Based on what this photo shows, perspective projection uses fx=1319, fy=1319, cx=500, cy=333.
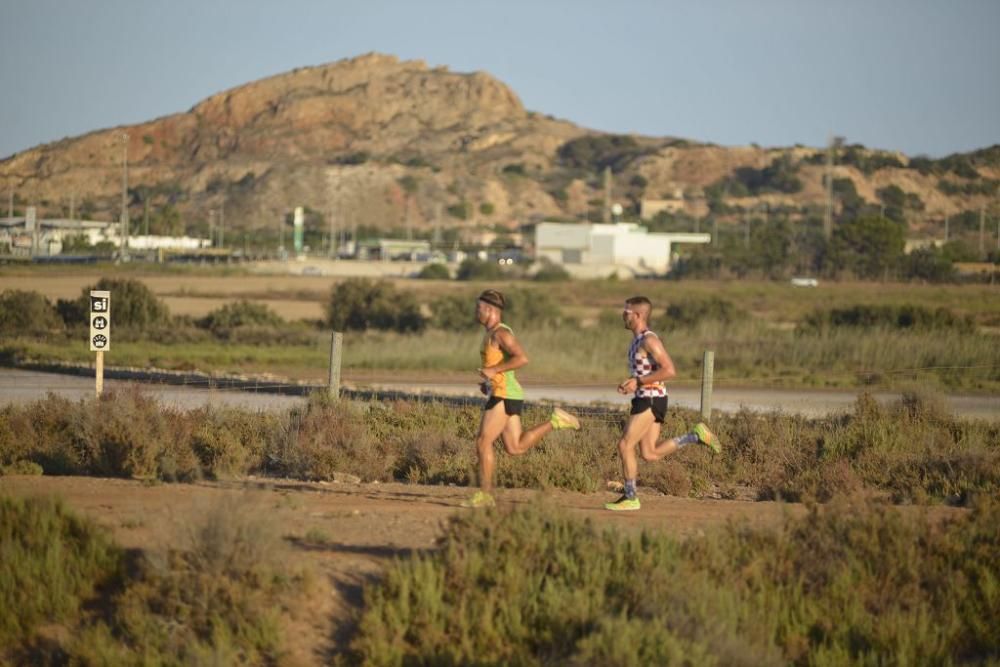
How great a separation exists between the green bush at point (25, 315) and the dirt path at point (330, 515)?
32767 millimetres

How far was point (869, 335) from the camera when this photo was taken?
1580 inches

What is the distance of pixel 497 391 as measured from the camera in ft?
37.3

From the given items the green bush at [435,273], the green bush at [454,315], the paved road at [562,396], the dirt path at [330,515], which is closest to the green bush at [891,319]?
the paved road at [562,396]

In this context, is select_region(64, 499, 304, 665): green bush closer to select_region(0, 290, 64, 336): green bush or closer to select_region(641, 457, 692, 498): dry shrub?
select_region(641, 457, 692, 498): dry shrub

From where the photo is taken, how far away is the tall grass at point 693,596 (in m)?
8.55

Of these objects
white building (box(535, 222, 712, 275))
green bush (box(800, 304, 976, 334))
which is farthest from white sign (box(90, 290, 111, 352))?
white building (box(535, 222, 712, 275))

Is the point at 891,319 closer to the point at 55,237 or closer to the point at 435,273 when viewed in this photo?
the point at 55,237

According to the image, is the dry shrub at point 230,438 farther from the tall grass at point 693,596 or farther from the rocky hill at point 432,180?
the rocky hill at point 432,180

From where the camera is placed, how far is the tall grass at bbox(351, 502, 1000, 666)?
8.55 metres

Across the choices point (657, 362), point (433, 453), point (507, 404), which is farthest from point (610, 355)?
point (507, 404)

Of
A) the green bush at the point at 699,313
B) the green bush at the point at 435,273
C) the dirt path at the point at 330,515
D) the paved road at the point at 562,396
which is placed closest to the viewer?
the dirt path at the point at 330,515

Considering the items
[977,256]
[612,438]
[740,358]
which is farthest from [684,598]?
[977,256]

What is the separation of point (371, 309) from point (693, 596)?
1747 inches

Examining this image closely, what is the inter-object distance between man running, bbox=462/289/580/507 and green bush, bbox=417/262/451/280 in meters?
76.5
